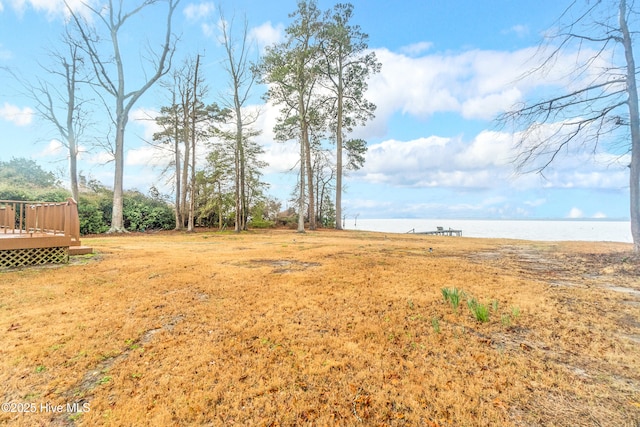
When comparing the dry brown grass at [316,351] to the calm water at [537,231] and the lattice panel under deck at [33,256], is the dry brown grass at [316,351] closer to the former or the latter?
the lattice panel under deck at [33,256]

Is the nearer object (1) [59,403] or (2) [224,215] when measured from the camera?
(1) [59,403]

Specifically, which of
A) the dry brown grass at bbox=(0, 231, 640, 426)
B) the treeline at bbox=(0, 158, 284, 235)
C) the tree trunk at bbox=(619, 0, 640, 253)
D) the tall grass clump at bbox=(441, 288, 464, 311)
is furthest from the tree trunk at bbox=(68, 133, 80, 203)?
the tree trunk at bbox=(619, 0, 640, 253)

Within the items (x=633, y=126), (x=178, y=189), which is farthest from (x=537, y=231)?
(x=178, y=189)

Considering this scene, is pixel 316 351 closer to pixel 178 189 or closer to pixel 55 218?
pixel 55 218

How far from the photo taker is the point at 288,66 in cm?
1614

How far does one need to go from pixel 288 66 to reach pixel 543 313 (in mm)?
16777

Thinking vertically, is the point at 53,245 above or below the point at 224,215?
below

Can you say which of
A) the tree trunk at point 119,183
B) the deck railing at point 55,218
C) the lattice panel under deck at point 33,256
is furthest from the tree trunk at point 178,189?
the lattice panel under deck at point 33,256

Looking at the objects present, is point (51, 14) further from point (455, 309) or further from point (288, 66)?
point (455, 309)

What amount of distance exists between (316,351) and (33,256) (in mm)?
7318

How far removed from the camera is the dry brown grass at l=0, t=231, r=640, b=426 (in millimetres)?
1882

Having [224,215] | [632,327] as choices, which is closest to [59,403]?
[632,327]

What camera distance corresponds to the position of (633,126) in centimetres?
741

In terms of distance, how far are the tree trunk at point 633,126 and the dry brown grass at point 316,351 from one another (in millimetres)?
4001
